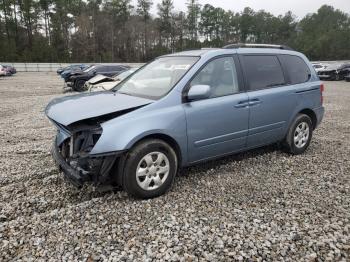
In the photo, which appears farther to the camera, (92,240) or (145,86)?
(145,86)

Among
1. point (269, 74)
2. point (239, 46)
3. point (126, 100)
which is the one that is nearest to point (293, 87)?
point (269, 74)

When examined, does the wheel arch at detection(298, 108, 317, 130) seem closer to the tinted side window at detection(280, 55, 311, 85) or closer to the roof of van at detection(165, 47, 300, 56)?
the tinted side window at detection(280, 55, 311, 85)

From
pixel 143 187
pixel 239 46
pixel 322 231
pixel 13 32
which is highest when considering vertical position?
pixel 13 32

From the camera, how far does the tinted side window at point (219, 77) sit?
4258mm

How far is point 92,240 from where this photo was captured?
3061 mm

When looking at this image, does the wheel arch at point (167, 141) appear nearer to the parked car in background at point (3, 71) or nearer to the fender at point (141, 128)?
the fender at point (141, 128)

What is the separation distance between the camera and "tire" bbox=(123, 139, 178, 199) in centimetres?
361

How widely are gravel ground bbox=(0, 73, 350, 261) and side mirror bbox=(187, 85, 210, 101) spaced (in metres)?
1.20

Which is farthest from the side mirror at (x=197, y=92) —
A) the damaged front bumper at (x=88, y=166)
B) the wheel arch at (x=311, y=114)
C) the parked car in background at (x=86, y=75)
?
the parked car in background at (x=86, y=75)

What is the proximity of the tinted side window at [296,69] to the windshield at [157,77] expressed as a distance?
6.25ft

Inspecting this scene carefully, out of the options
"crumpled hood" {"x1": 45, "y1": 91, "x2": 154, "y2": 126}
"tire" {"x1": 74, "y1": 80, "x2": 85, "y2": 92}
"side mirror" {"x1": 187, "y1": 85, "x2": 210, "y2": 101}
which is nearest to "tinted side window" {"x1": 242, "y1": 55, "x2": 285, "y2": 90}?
"side mirror" {"x1": 187, "y1": 85, "x2": 210, "y2": 101}

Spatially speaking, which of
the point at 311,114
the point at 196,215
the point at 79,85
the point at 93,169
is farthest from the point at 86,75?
the point at 196,215

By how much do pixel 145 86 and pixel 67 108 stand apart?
1.15 meters

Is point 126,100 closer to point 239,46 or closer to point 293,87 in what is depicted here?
point 239,46
